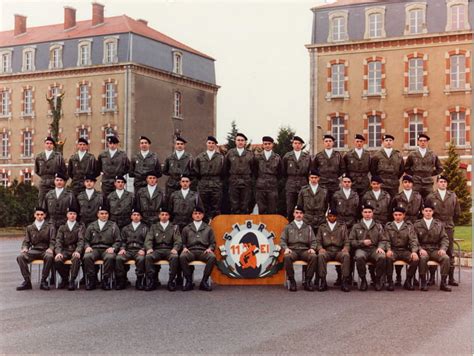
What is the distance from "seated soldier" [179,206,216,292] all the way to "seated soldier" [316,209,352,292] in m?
1.97

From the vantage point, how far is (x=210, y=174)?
15.1 metres

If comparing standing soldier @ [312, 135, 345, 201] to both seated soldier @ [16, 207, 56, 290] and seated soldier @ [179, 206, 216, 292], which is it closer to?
seated soldier @ [179, 206, 216, 292]

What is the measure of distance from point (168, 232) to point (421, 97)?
3124cm

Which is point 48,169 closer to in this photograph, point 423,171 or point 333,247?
point 333,247

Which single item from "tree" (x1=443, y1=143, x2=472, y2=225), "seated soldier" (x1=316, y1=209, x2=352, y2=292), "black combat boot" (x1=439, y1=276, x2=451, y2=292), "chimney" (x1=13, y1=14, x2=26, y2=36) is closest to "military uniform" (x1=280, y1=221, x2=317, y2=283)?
"seated soldier" (x1=316, y1=209, x2=352, y2=292)

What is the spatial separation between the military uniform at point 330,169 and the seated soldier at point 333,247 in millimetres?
937

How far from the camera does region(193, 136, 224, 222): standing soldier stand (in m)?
15.1

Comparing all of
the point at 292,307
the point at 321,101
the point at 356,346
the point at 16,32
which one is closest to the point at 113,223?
the point at 292,307

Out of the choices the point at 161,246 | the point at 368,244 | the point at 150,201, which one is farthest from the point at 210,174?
the point at 368,244

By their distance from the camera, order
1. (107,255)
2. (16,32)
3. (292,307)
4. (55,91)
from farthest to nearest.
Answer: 1. (16,32)
2. (55,91)
3. (107,255)
4. (292,307)

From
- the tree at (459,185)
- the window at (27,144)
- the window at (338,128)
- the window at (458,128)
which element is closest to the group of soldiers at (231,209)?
the tree at (459,185)

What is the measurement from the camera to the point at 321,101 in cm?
4388

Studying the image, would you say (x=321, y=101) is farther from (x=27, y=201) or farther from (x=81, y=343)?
(x=81, y=343)

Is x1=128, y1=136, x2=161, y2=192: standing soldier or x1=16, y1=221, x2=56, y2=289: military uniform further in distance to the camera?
x1=128, y1=136, x2=161, y2=192: standing soldier
